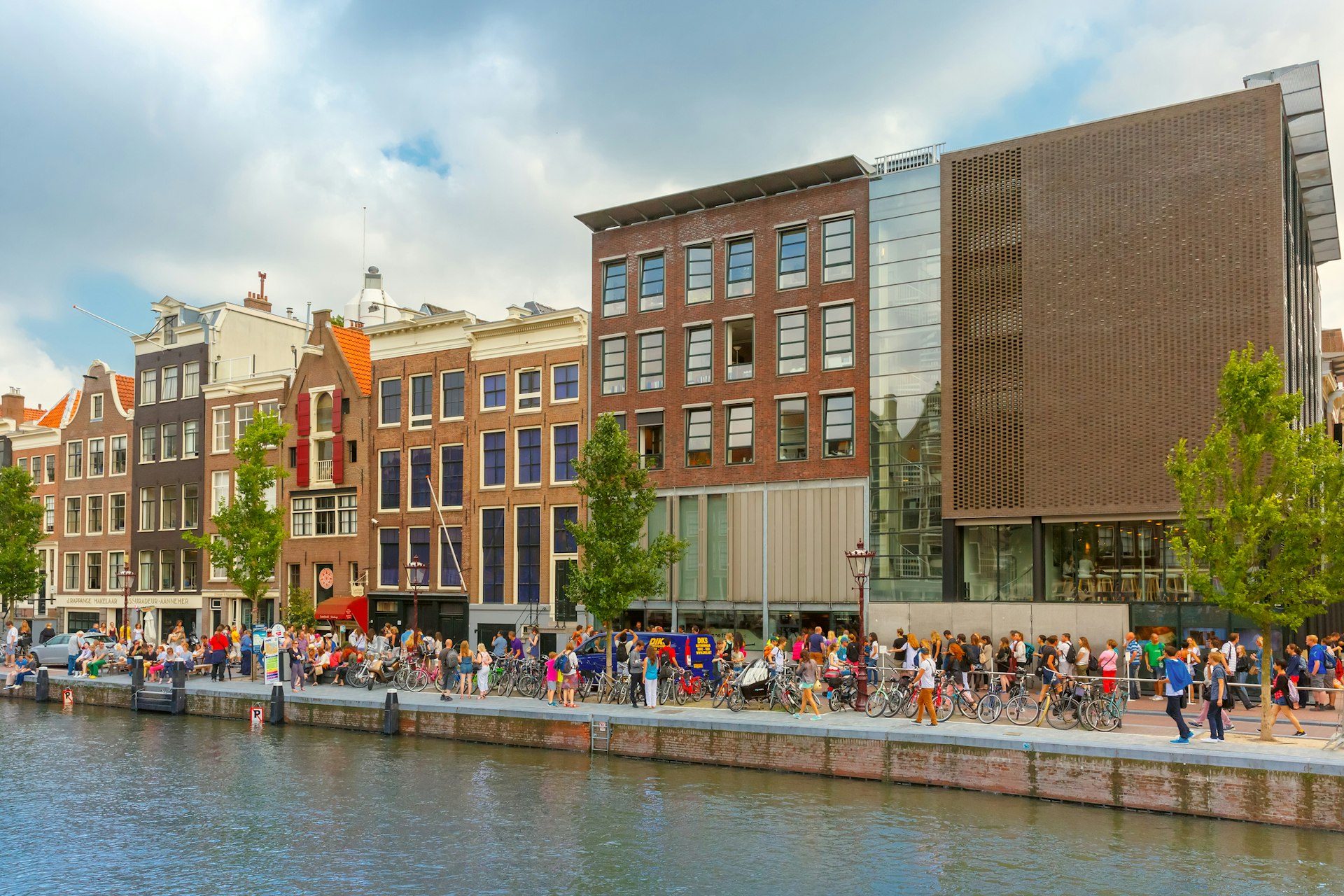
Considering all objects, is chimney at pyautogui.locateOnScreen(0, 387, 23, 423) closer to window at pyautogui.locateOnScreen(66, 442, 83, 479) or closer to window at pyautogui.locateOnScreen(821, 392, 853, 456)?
window at pyautogui.locateOnScreen(66, 442, 83, 479)

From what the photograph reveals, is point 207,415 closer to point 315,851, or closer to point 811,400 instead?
point 811,400

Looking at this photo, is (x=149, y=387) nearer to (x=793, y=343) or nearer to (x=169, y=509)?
(x=169, y=509)

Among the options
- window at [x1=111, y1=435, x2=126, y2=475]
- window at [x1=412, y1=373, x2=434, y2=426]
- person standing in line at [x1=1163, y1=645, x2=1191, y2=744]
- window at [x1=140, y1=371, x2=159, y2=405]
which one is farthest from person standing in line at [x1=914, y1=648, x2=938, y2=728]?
window at [x1=111, y1=435, x2=126, y2=475]

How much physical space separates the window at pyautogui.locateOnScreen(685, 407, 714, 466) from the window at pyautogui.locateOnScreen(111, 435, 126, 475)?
35.4 meters

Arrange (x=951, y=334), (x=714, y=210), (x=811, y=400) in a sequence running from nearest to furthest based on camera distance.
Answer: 1. (x=951, y=334)
2. (x=811, y=400)
3. (x=714, y=210)

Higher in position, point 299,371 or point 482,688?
point 299,371

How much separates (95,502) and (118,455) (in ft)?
10.5

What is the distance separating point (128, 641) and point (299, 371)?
45.1ft

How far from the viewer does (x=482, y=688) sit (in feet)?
111

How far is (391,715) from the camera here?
104 feet

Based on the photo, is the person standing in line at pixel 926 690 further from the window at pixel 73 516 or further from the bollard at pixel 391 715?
the window at pixel 73 516

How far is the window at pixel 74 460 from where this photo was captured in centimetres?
6631

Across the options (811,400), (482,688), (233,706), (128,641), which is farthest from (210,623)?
(811,400)

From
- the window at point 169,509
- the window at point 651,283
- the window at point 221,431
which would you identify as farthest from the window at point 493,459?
the window at point 169,509
